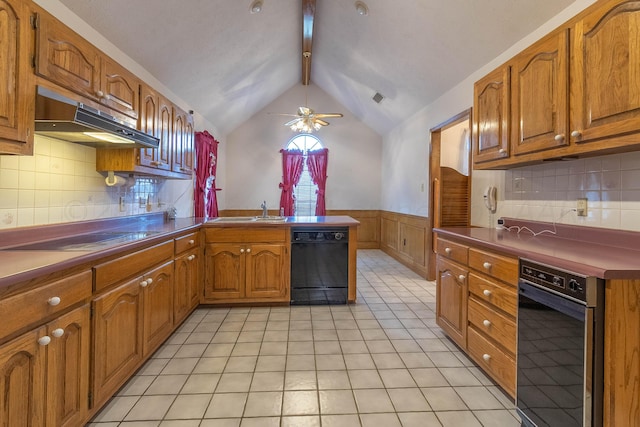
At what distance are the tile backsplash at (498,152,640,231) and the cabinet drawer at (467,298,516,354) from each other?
0.80m

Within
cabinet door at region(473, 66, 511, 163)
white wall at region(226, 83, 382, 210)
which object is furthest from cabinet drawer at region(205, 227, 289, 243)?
white wall at region(226, 83, 382, 210)

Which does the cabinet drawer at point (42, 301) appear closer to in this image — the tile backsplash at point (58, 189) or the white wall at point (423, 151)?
the tile backsplash at point (58, 189)

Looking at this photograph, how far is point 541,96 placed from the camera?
1.82 meters

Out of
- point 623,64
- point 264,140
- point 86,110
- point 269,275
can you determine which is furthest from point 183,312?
point 264,140

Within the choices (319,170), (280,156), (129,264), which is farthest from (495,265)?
(280,156)

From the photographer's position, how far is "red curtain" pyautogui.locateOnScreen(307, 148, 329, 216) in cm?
651

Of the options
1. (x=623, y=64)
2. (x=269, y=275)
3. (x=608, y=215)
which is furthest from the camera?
(x=269, y=275)

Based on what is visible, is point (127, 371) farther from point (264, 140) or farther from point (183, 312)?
point (264, 140)

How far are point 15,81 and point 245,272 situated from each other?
217 cm

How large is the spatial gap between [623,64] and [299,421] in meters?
2.22

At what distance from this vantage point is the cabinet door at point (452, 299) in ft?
6.84

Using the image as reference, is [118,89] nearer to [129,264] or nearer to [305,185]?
[129,264]

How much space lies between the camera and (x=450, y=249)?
2.26m

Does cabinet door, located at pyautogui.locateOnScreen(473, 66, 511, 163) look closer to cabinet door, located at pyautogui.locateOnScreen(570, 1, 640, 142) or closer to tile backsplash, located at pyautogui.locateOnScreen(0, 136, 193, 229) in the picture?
cabinet door, located at pyautogui.locateOnScreen(570, 1, 640, 142)
